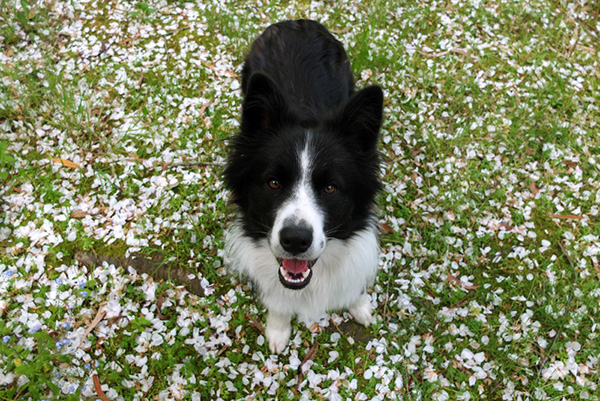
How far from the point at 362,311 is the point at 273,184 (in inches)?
64.0

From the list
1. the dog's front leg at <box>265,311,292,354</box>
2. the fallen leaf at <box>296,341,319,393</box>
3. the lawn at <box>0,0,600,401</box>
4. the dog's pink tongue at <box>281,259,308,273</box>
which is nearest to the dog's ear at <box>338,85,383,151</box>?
the dog's pink tongue at <box>281,259,308,273</box>

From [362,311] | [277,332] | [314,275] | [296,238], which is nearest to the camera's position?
[296,238]

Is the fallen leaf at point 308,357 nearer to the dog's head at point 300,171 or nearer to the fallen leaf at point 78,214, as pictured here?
the dog's head at point 300,171

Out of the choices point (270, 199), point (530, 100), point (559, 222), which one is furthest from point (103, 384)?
point (530, 100)

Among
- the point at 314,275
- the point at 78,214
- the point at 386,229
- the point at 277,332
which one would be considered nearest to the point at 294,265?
the point at 314,275

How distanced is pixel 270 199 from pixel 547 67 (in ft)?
16.0

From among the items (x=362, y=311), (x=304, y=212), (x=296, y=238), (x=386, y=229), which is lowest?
(x=362, y=311)

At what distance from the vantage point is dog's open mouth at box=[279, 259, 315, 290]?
113 inches

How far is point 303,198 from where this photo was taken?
2.54 meters

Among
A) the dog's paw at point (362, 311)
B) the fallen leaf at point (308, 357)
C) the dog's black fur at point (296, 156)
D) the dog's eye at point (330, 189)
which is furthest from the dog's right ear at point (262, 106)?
the fallen leaf at point (308, 357)

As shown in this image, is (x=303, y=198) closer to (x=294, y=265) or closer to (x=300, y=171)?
(x=300, y=171)

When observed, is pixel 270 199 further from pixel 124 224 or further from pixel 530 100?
pixel 530 100

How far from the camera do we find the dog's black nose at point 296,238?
2400mm

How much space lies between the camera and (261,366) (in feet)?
11.4
